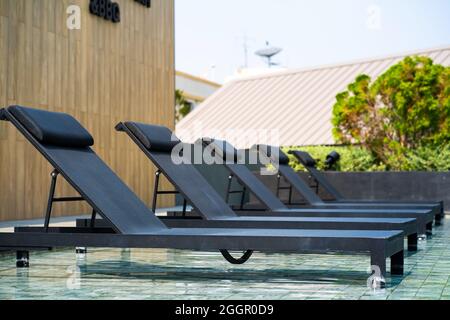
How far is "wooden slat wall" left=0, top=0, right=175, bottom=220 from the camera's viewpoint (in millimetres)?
12305

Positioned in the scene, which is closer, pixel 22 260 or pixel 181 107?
pixel 22 260

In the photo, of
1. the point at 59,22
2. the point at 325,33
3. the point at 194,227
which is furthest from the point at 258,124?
the point at 194,227

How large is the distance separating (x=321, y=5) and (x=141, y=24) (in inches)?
316

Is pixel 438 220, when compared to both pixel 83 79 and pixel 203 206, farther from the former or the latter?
pixel 83 79

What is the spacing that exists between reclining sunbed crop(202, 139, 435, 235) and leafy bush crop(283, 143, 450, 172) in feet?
21.3

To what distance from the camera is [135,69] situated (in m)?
16.4

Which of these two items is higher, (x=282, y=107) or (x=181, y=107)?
(x=181, y=107)

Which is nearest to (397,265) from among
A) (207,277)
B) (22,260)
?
(207,277)

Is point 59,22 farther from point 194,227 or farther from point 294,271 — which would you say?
point 294,271

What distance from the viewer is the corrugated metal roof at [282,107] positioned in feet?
77.1

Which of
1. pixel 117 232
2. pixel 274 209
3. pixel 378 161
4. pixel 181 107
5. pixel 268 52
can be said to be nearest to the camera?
pixel 117 232

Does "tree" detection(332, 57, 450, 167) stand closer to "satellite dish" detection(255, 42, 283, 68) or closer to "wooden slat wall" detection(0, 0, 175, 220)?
"wooden slat wall" detection(0, 0, 175, 220)

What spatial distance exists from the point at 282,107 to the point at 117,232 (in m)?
20.2

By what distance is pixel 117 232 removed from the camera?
547 cm
